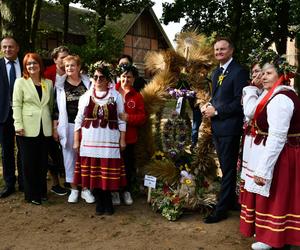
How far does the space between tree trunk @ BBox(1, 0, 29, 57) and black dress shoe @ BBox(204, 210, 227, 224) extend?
4144mm

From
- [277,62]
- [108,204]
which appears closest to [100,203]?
[108,204]

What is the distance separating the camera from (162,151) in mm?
5355

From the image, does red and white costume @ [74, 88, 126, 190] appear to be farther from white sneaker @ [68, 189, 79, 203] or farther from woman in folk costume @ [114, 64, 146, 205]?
white sneaker @ [68, 189, 79, 203]

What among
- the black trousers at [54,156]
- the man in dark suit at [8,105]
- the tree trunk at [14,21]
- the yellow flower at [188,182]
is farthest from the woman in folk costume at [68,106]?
the tree trunk at [14,21]

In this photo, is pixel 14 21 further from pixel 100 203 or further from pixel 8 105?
pixel 100 203

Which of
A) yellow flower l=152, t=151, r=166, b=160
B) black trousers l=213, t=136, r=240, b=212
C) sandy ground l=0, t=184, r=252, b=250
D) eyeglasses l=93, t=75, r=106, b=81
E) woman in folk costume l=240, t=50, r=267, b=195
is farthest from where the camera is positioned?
yellow flower l=152, t=151, r=166, b=160

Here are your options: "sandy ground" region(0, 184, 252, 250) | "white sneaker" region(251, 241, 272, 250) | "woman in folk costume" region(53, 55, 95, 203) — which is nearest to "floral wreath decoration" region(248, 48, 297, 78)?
"white sneaker" region(251, 241, 272, 250)

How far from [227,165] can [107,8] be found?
14.8 metres

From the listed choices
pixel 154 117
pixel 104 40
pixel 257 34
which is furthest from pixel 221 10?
pixel 154 117

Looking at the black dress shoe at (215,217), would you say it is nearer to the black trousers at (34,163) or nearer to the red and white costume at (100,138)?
the red and white costume at (100,138)

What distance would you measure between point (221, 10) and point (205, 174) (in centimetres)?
1411

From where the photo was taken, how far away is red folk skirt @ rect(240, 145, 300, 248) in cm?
330

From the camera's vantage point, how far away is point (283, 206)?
10.8 ft

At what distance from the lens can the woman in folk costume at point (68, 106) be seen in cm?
495
